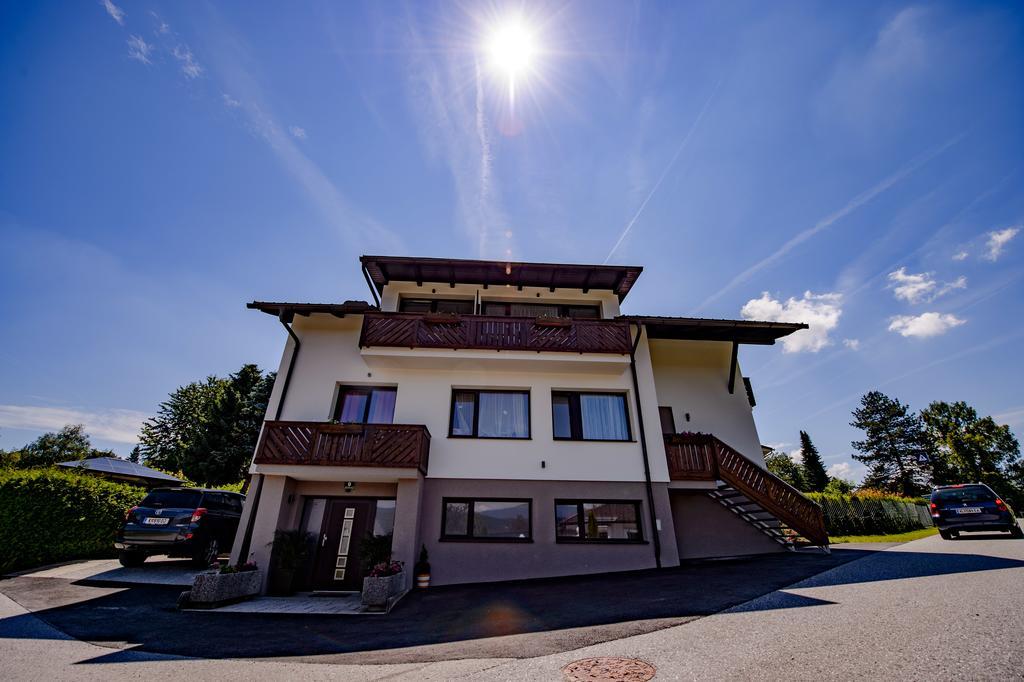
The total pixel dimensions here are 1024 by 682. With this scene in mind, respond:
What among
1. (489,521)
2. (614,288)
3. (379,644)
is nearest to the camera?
(379,644)

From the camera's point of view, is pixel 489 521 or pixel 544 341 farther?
pixel 544 341

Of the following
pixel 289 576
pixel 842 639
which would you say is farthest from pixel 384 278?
pixel 842 639

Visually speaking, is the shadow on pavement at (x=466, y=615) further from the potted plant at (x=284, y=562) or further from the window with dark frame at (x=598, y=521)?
the potted plant at (x=284, y=562)

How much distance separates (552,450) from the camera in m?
13.0

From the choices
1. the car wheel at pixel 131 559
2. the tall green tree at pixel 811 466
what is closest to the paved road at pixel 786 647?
the car wheel at pixel 131 559

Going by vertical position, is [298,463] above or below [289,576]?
above

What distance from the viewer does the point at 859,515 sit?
20.7 m

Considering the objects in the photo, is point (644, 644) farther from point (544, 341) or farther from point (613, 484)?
point (544, 341)

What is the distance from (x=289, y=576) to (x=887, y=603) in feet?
42.6

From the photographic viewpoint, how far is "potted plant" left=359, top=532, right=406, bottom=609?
885cm

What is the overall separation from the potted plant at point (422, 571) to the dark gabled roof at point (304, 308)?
799cm

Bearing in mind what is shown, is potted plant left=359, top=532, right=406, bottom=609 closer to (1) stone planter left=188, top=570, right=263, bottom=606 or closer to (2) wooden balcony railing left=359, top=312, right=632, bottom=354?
(1) stone planter left=188, top=570, right=263, bottom=606

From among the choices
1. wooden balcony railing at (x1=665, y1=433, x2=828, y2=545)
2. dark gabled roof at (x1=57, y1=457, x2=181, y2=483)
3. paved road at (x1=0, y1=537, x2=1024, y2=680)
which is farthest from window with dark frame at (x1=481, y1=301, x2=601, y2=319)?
dark gabled roof at (x1=57, y1=457, x2=181, y2=483)

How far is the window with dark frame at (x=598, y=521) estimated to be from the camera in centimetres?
1220
